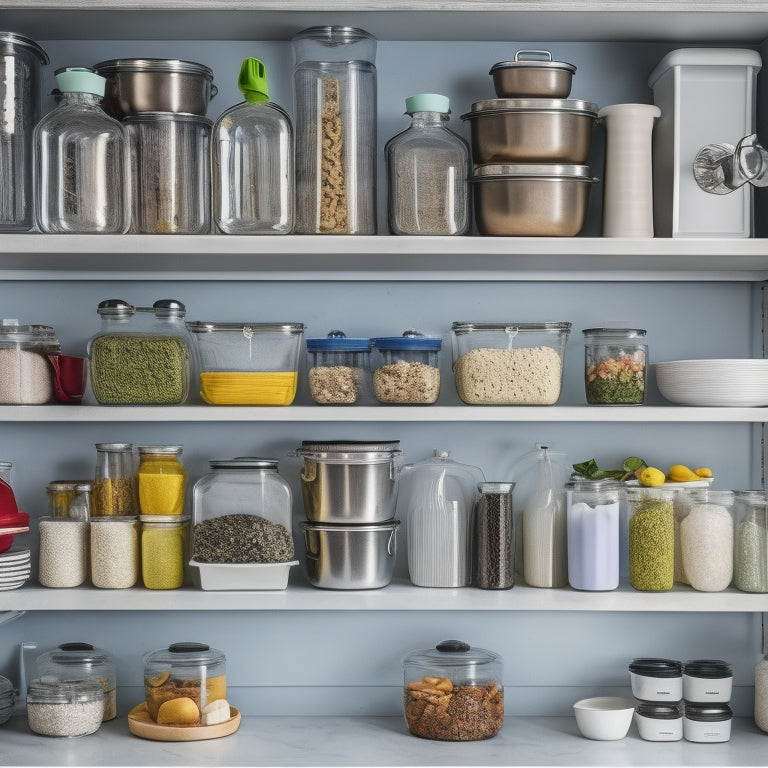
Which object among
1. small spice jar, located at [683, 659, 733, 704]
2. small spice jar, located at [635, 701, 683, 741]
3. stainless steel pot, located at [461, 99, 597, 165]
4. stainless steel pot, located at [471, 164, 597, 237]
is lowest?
small spice jar, located at [635, 701, 683, 741]

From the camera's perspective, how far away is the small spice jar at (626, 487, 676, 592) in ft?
6.09

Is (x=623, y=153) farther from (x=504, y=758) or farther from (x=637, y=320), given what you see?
(x=504, y=758)

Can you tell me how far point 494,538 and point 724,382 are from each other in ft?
1.71

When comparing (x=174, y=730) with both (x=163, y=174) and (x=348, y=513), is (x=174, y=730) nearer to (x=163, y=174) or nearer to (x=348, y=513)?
(x=348, y=513)

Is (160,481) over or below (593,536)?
over

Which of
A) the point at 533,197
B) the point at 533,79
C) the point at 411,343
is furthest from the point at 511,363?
the point at 533,79

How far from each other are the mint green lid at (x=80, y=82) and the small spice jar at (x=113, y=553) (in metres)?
0.79

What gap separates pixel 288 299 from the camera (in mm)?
2078

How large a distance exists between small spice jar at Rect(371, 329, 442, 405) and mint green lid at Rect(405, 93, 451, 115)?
428 mm

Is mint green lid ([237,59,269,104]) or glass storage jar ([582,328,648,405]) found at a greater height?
mint green lid ([237,59,269,104])

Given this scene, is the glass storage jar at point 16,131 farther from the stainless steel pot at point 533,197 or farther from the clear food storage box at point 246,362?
the stainless steel pot at point 533,197

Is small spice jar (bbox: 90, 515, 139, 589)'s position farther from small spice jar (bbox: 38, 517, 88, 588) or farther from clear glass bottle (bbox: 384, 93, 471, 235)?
clear glass bottle (bbox: 384, 93, 471, 235)

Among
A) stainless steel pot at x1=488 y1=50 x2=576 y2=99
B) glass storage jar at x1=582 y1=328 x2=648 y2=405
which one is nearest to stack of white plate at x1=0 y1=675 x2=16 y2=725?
glass storage jar at x1=582 y1=328 x2=648 y2=405

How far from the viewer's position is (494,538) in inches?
74.5
